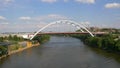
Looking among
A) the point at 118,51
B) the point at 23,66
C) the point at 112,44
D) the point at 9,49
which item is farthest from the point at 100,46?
the point at 23,66

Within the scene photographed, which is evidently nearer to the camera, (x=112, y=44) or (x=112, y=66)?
(x=112, y=66)

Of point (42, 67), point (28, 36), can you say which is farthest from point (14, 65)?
point (28, 36)

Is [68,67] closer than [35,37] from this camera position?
Yes

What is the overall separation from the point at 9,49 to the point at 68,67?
24.9ft

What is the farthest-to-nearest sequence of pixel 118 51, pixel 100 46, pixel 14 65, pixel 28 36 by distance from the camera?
pixel 28 36
pixel 100 46
pixel 118 51
pixel 14 65

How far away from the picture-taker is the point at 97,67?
12406 mm

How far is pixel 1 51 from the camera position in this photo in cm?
1612

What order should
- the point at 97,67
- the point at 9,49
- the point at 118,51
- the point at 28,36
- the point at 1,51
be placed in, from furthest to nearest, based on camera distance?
the point at 28,36 → the point at 9,49 → the point at 118,51 → the point at 1,51 → the point at 97,67

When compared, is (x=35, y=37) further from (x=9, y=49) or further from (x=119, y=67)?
(x=119, y=67)

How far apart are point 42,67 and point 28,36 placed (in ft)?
62.6

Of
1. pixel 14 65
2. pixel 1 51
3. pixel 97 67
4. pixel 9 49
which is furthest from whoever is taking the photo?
pixel 9 49

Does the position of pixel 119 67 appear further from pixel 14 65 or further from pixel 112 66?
pixel 14 65

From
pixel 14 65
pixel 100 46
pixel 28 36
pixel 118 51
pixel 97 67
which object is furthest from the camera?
pixel 28 36

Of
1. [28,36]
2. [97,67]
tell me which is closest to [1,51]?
[97,67]
